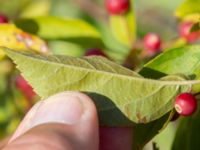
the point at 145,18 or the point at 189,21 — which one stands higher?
the point at 189,21

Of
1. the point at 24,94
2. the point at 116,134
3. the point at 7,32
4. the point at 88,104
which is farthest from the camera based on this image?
the point at 24,94

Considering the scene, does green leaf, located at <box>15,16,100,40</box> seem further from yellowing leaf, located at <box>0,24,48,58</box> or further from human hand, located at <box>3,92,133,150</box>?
human hand, located at <box>3,92,133,150</box>

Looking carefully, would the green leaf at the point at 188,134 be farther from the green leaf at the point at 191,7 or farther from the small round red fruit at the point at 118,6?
the small round red fruit at the point at 118,6

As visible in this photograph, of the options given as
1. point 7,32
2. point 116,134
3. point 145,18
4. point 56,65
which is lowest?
point 145,18

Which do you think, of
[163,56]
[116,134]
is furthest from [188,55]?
[116,134]

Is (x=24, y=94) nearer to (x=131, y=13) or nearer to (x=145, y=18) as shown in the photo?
(x=131, y=13)

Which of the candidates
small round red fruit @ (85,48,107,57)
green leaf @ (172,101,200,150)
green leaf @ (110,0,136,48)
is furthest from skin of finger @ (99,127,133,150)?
green leaf @ (110,0,136,48)

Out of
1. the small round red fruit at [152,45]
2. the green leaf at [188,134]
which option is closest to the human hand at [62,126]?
the green leaf at [188,134]
